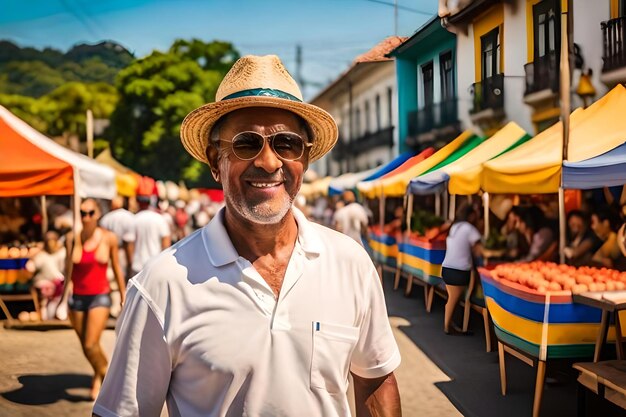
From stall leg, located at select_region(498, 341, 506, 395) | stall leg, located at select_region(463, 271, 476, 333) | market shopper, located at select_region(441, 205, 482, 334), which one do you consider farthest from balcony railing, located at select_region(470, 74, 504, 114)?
stall leg, located at select_region(498, 341, 506, 395)

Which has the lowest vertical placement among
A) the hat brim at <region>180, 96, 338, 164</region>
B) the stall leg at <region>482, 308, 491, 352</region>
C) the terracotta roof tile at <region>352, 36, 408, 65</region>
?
the stall leg at <region>482, 308, 491, 352</region>

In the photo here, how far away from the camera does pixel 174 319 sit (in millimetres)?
1353

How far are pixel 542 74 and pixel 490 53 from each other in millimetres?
221

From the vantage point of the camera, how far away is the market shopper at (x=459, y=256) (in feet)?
8.93

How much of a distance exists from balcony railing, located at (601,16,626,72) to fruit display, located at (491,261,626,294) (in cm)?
116

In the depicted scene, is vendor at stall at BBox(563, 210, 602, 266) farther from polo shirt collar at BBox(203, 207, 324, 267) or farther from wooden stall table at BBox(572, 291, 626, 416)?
polo shirt collar at BBox(203, 207, 324, 267)

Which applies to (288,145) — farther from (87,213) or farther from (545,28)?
(87,213)

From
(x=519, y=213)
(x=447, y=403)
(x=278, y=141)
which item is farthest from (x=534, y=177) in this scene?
(x=278, y=141)

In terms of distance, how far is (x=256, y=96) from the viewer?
1.46 metres

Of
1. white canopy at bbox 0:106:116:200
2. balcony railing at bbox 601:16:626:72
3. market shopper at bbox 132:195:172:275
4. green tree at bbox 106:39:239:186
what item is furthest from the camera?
market shopper at bbox 132:195:172:275

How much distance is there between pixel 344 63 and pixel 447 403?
206 centimetres

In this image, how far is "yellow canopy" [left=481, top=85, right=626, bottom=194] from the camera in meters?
2.28

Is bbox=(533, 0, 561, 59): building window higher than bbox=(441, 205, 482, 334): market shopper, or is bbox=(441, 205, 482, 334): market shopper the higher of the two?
bbox=(533, 0, 561, 59): building window

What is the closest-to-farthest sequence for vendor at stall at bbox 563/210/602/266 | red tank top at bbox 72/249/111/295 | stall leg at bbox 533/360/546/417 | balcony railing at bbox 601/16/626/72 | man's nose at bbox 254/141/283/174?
man's nose at bbox 254/141/283/174 < balcony railing at bbox 601/16/626/72 < stall leg at bbox 533/360/546/417 < vendor at stall at bbox 563/210/602/266 < red tank top at bbox 72/249/111/295
